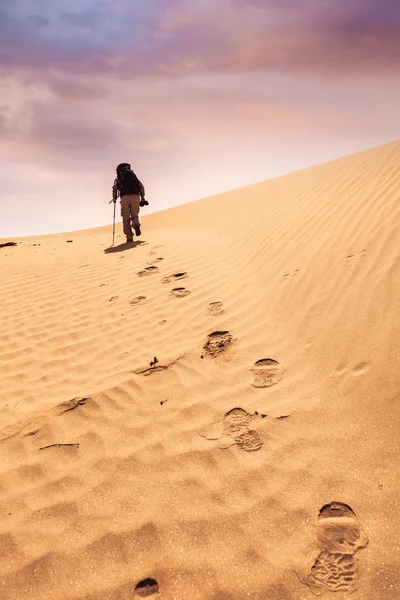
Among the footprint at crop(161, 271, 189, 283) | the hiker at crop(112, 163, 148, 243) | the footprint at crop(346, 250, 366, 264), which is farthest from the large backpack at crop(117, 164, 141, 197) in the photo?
the footprint at crop(346, 250, 366, 264)

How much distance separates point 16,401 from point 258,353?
2326 mm

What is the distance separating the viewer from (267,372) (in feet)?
10.7

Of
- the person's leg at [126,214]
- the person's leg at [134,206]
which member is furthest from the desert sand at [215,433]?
the person's leg at [134,206]

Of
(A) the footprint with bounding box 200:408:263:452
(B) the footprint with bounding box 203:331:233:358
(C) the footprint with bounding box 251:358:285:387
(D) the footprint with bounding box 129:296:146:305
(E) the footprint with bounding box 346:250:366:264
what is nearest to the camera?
(A) the footprint with bounding box 200:408:263:452

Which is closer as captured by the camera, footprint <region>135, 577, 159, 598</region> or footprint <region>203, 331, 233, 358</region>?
footprint <region>135, 577, 159, 598</region>

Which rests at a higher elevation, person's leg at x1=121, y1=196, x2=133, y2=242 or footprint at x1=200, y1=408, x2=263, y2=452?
person's leg at x1=121, y1=196, x2=133, y2=242

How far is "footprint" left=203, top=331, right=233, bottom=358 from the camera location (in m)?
3.69

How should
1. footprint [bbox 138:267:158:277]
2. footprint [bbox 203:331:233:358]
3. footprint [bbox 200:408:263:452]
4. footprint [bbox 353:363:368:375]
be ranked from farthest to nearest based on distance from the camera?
footprint [bbox 138:267:158:277] < footprint [bbox 203:331:233:358] < footprint [bbox 353:363:368:375] < footprint [bbox 200:408:263:452]

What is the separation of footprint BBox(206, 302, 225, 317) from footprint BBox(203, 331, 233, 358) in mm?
492

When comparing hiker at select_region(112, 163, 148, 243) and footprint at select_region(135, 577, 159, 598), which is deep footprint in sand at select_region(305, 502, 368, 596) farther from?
hiker at select_region(112, 163, 148, 243)

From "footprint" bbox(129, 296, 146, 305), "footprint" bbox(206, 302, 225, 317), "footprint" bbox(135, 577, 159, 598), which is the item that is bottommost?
"footprint" bbox(135, 577, 159, 598)

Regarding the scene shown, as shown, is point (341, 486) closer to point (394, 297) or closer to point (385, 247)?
point (394, 297)

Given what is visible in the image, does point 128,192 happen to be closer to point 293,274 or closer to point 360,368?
point 293,274

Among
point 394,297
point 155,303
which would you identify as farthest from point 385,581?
point 155,303
